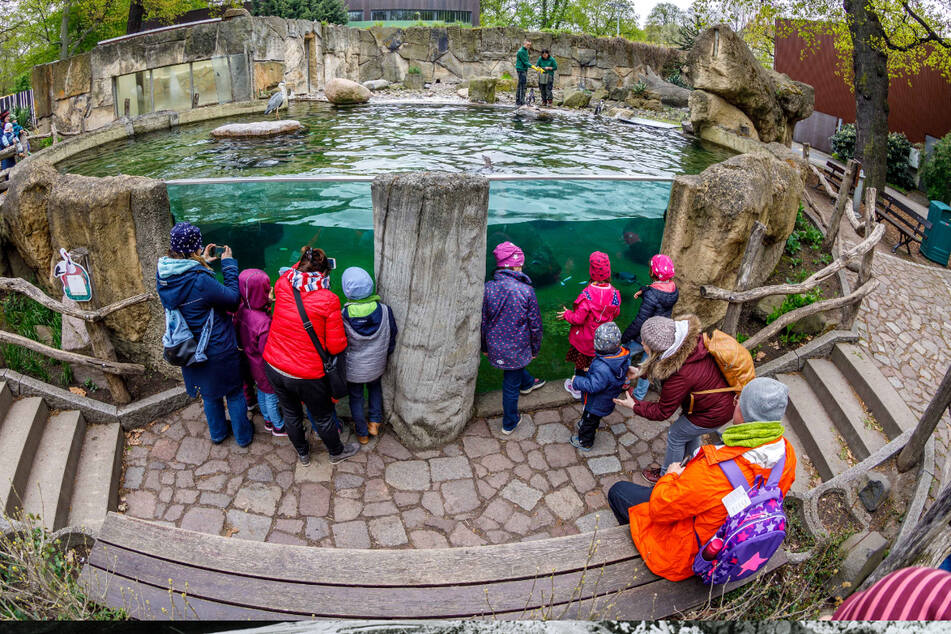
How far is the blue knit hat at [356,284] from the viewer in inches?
157

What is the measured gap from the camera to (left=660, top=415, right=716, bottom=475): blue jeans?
407cm

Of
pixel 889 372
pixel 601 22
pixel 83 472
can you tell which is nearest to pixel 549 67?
pixel 889 372

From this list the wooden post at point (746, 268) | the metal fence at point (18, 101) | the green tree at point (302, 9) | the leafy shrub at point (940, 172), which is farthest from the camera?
the green tree at point (302, 9)

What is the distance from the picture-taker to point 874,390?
16.7 ft

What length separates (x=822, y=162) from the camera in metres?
21.0

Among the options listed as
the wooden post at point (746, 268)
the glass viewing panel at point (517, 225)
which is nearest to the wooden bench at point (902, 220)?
the wooden post at point (746, 268)

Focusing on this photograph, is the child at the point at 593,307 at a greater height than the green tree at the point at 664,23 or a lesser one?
lesser

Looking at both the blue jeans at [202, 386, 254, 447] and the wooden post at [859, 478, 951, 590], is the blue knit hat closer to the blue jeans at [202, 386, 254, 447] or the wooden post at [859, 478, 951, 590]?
the blue jeans at [202, 386, 254, 447]

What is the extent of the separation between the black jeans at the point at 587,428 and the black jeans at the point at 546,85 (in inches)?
571

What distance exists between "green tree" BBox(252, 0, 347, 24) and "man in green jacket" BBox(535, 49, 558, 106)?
38.8 ft

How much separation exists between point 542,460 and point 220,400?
8.61 feet

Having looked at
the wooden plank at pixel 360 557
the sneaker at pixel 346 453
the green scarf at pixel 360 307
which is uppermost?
the green scarf at pixel 360 307

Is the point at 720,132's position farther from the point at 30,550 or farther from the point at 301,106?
the point at 30,550

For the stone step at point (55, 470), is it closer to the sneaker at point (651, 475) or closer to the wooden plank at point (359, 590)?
the wooden plank at point (359, 590)
